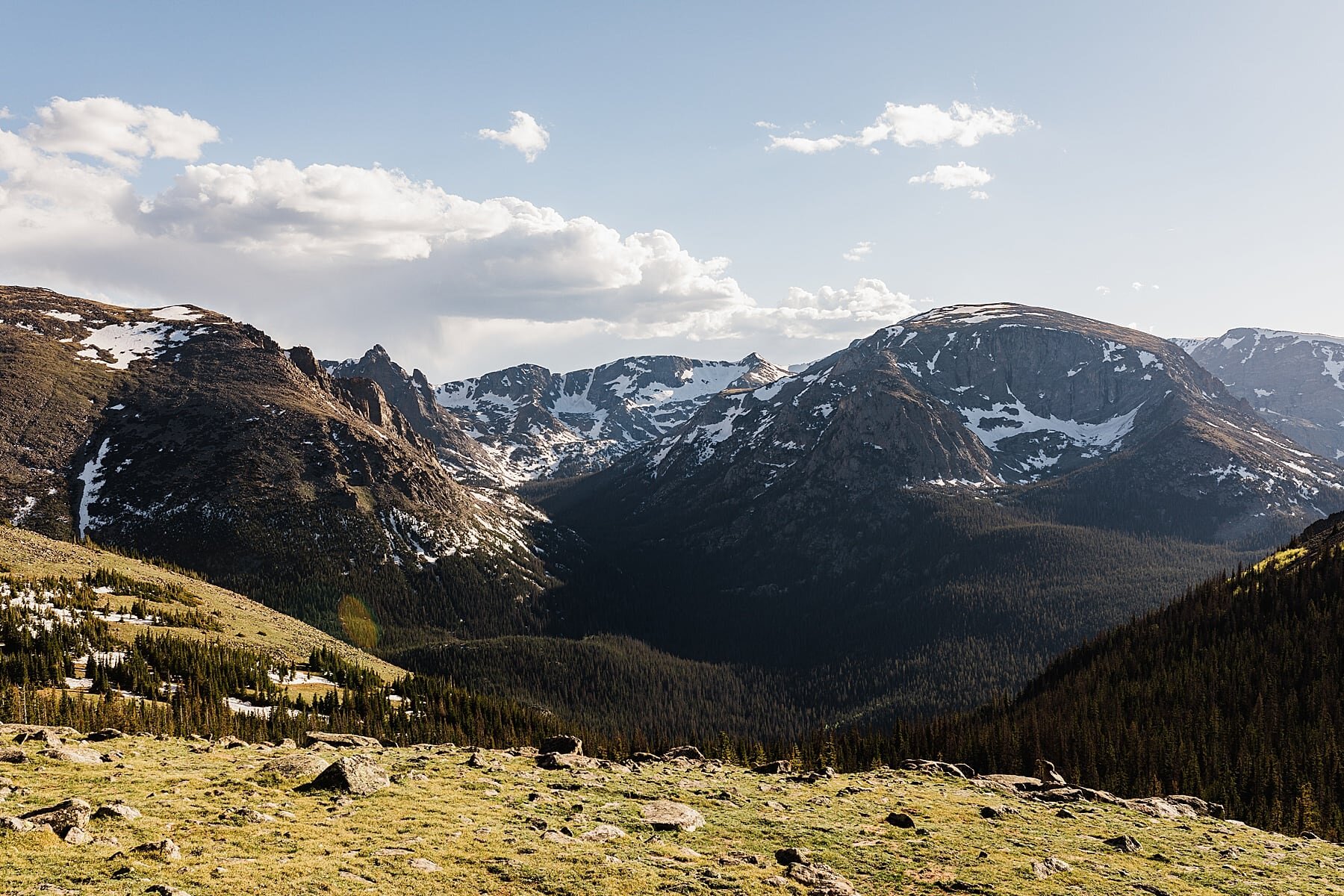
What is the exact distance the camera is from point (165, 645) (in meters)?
90.7

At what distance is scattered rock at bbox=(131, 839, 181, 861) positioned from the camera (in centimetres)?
2197

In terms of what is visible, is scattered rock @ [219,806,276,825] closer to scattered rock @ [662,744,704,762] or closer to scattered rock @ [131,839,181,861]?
scattered rock @ [131,839,181,861]

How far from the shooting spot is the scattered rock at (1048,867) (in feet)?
108

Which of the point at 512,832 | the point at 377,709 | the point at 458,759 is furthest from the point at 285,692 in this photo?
the point at 512,832

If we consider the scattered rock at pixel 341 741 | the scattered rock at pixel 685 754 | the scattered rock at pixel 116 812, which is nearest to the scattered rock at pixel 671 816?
the scattered rock at pixel 116 812

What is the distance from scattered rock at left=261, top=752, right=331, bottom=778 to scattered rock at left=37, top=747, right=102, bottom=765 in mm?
8008

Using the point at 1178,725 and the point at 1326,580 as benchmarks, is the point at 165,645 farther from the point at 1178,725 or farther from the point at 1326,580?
the point at 1326,580

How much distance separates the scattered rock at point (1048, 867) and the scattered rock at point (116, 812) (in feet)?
125

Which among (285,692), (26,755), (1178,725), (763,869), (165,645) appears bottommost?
(1178,725)

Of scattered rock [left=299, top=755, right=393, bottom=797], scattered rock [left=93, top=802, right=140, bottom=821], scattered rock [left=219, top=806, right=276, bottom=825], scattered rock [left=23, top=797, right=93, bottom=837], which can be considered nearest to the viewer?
scattered rock [left=23, top=797, right=93, bottom=837]

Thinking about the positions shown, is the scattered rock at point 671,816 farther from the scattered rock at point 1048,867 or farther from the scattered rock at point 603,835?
the scattered rock at point 1048,867

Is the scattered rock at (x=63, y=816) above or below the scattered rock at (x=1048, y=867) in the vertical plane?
above

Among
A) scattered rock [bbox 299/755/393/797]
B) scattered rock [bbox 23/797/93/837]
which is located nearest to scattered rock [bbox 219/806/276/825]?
scattered rock [bbox 23/797/93/837]

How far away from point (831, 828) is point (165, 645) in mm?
90835
